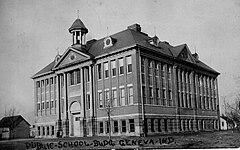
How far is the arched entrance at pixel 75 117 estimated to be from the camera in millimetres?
9398

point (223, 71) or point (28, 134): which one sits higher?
point (223, 71)

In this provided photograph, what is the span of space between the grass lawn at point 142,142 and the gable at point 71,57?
2.06m

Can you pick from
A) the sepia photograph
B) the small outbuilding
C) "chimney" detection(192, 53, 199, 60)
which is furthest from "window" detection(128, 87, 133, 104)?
the small outbuilding

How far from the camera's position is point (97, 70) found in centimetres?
903

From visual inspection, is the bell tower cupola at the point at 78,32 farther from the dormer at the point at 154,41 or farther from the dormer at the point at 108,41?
the dormer at the point at 154,41

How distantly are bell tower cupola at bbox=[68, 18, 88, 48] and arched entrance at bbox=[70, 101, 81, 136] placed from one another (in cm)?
163

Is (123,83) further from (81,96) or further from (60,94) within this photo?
(60,94)

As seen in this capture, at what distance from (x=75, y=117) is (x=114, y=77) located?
1570 millimetres

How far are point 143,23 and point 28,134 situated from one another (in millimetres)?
4379

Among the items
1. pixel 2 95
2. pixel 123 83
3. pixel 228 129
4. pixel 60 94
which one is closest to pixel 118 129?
pixel 123 83

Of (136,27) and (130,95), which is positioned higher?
(136,27)

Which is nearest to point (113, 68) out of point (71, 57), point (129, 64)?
point (129, 64)

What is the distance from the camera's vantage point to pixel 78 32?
349 inches

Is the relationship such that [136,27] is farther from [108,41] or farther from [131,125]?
[131,125]
